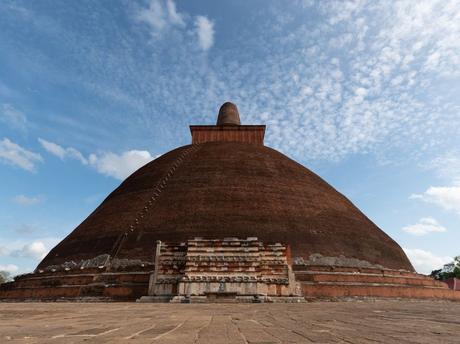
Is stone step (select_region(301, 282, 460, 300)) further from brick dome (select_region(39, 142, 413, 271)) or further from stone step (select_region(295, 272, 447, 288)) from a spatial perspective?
brick dome (select_region(39, 142, 413, 271))

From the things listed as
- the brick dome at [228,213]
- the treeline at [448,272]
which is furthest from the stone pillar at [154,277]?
the treeline at [448,272]

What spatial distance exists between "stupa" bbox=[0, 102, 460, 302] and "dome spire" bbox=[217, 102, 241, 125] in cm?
831

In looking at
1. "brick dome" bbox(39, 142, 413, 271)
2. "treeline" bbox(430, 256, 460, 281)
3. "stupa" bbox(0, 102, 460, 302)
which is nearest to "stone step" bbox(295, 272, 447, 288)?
"stupa" bbox(0, 102, 460, 302)

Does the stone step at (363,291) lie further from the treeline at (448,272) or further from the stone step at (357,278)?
the treeline at (448,272)

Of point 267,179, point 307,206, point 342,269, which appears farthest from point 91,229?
point 342,269

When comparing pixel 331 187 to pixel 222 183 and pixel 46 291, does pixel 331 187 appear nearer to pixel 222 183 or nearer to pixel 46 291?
pixel 222 183

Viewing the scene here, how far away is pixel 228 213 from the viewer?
65.7 ft

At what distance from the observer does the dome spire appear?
1367 inches

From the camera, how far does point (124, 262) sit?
17891 millimetres

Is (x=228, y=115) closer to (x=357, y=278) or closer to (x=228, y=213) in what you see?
(x=228, y=213)

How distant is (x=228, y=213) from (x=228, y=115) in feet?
56.1

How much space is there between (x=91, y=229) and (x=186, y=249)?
8.92 m

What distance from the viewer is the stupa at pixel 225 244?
575 inches

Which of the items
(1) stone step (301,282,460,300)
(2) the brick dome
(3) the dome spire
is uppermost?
(3) the dome spire
